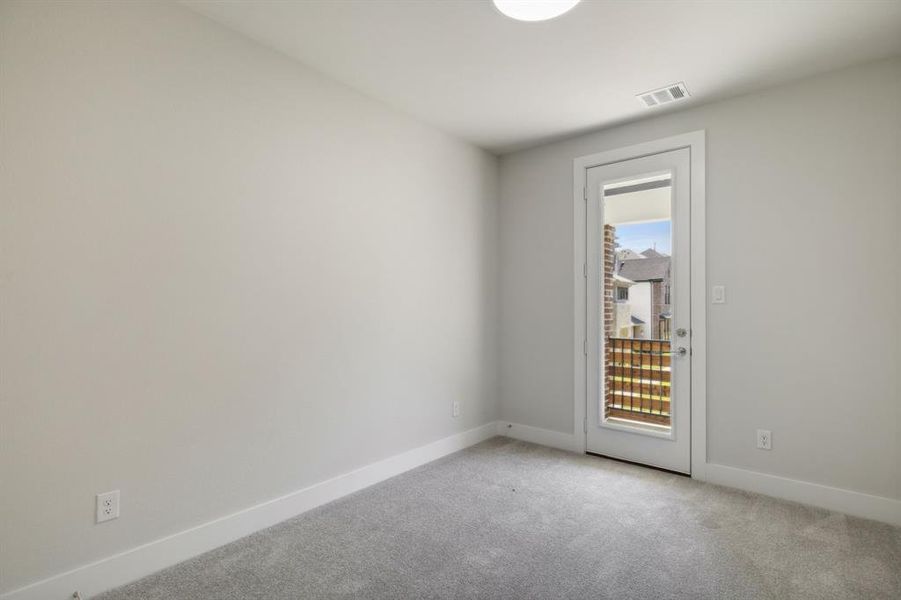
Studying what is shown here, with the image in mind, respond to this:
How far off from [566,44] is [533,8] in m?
0.50

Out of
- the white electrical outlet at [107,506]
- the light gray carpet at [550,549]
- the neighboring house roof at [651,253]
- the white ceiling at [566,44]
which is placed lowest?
the light gray carpet at [550,549]

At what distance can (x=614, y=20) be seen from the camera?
2340mm

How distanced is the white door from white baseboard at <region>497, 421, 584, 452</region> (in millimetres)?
184

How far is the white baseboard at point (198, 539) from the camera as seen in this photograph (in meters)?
1.88

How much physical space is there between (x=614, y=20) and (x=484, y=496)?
2818mm

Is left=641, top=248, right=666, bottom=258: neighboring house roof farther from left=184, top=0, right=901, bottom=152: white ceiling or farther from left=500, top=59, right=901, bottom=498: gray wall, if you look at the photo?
left=184, top=0, right=901, bottom=152: white ceiling

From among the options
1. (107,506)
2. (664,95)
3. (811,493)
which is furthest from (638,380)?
(107,506)

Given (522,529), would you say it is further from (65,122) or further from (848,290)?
(65,122)

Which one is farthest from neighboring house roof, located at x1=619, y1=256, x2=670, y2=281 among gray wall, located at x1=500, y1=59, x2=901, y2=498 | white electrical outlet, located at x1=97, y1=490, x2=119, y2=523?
white electrical outlet, located at x1=97, y1=490, x2=119, y2=523

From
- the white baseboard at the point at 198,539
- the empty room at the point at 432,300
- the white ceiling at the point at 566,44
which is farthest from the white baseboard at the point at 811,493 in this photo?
the white ceiling at the point at 566,44

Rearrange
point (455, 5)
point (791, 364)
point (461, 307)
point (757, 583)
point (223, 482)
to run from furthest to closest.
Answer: point (461, 307)
point (791, 364)
point (223, 482)
point (455, 5)
point (757, 583)

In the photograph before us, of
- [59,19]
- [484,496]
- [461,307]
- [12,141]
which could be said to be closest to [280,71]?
[59,19]

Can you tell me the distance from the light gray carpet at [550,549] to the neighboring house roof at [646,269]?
148 cm

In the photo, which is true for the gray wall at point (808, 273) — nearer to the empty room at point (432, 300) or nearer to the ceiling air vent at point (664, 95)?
the empty room at point (432, 300)
